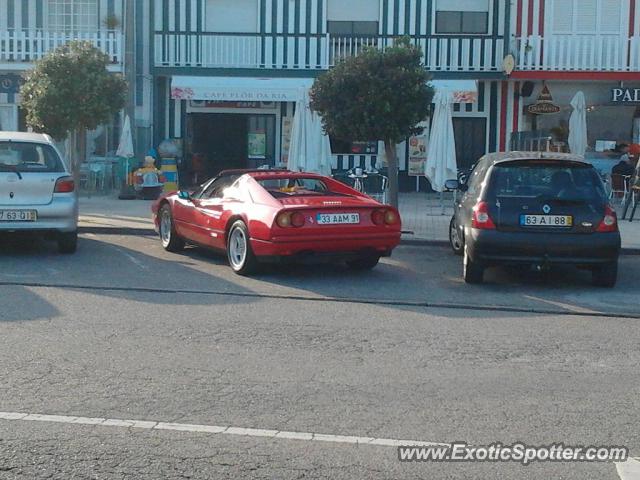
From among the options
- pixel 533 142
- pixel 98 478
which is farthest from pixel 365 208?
pixel 533 142

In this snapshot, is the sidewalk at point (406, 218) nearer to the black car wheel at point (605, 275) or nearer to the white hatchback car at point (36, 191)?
the white hatchback car at point (36, 191)

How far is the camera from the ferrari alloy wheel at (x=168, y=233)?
525 inches

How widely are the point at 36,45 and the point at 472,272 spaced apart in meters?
16.0

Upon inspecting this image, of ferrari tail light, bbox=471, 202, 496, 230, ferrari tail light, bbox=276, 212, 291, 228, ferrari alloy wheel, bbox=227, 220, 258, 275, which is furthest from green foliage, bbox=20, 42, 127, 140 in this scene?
ferrari tail light, bbox=471, 202, 496, 230

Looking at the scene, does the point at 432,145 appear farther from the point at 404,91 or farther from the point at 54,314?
the point at 54,314

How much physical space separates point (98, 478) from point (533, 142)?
19.3 m

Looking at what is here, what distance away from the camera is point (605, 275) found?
36.5 feet

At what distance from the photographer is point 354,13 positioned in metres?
24.3

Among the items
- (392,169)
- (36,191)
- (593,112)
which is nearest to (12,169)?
(36,191)

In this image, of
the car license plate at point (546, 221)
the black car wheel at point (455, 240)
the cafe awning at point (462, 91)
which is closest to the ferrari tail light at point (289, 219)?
the car license plate at point (546, 221)

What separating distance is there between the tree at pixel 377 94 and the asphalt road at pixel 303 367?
13.3 ft

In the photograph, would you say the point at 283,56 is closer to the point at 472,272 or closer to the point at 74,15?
the point at 74,15

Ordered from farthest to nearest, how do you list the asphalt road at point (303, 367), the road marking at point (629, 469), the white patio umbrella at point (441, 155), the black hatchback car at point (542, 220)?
1. the white patio umbrella at point (441, 155)
2. the black hatchback car at point (542, 220)
3. the asphalt road at point (303, 367)
4. the road marking at point (629, 469)

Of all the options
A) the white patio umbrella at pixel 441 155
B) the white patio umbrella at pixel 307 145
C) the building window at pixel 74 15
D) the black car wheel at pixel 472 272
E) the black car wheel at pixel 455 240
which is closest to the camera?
the black car wheel at pixel 472 272
